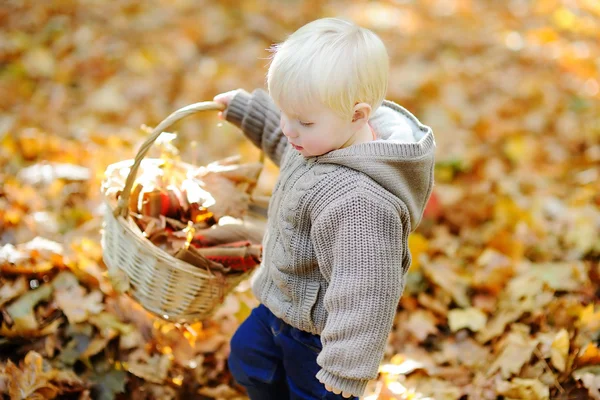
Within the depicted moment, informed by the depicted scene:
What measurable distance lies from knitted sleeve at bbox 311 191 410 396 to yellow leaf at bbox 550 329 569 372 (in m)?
1.00

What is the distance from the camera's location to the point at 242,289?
2760 millimetres

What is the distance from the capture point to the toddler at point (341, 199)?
1.62 metres

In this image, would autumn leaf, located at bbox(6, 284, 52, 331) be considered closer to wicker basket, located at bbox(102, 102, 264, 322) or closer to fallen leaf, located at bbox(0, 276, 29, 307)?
fallen leaf, located at bbox(0, 276, 29, 307)

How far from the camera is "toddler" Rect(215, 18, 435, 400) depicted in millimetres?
1621

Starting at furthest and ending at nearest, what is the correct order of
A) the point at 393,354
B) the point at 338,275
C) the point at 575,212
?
the point at 575,212 → the point at 393,354 → the point at 338,275

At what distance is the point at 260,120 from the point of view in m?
2.23

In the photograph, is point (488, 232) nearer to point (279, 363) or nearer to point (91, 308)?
point (279, 363)

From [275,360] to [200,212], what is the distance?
0.54 m

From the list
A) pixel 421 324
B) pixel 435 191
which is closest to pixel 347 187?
pixel 421 324

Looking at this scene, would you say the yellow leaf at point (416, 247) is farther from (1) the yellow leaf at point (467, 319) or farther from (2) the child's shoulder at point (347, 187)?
(2) the child's shoulder at point (347, 187)

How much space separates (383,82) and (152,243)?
35.6 inches

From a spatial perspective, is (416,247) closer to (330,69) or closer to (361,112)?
(361,112)

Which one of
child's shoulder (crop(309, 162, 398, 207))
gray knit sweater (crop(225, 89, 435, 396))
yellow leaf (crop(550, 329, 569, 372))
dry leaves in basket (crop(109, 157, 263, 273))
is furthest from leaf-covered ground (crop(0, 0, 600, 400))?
child's shoulder (crop(309, 162, 398, 207))

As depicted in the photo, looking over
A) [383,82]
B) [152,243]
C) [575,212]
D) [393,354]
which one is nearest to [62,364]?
[152,243]
